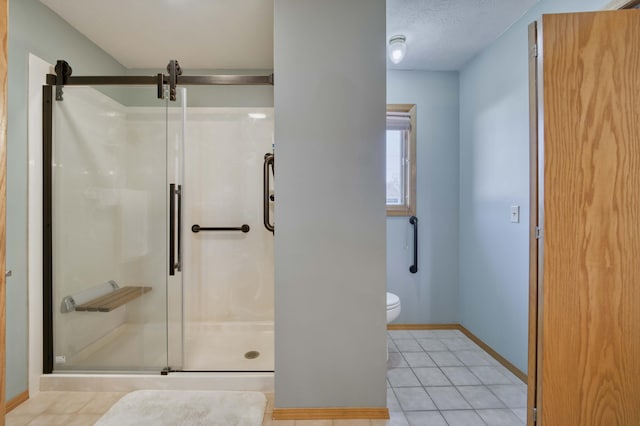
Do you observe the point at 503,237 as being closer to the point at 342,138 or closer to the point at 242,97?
the point at 342,138

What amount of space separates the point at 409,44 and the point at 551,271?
2052 mm

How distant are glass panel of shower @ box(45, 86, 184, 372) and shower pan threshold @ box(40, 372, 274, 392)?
0.23 feet

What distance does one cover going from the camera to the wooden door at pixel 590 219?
4.30 ft

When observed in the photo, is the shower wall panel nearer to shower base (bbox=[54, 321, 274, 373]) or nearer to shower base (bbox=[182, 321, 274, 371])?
shower base (bbox=[182, 321, 274, 371])

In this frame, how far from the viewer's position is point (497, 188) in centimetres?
246

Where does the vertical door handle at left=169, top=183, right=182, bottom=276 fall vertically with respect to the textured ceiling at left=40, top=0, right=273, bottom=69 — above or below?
below

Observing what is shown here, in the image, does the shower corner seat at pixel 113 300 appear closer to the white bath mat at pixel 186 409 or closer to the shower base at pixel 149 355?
the shower base at pixel 149 355

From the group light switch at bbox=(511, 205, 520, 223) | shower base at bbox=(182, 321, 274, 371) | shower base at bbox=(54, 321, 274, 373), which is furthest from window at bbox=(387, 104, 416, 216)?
shower base at bbox=(54, 321, 274, 373)

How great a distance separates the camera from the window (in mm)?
2990

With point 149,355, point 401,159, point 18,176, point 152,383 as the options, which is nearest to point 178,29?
point 18,176

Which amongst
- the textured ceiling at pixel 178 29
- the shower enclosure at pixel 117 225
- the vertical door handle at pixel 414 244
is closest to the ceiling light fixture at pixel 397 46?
the textured ceiling at pixel 178 29

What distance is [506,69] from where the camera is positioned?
2.34 metres

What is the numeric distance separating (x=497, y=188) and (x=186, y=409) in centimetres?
265

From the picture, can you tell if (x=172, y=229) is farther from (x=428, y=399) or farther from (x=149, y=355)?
(x=428, y=399)
